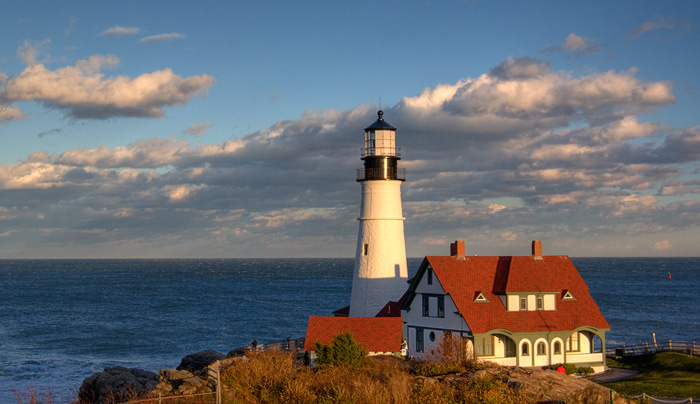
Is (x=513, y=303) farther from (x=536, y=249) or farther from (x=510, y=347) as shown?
(x=536, y=249)

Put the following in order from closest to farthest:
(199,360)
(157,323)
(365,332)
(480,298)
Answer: (365,332)
(480,298)
(199,360)
(157,323)

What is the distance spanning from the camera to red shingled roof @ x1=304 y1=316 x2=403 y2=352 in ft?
108

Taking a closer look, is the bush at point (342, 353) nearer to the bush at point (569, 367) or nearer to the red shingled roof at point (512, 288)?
the red shingled roof at point (512, 288)

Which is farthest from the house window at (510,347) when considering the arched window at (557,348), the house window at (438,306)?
the house window at (438,306)

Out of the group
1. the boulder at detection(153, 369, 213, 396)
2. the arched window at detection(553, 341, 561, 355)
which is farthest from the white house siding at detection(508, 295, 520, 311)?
the boulder at detection(153, 369, 213, 396)

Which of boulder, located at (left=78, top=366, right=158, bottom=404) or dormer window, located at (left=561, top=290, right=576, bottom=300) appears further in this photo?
dormer window, located at (left=561, top=290, right=576, bottom=300)

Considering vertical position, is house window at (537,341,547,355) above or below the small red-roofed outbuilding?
below

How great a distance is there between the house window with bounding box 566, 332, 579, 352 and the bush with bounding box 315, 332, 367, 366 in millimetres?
12214

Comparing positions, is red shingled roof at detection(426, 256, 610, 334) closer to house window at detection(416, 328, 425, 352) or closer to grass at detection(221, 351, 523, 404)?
house window at detection(416, 328, 425, 352)

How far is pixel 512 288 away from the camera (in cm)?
3553

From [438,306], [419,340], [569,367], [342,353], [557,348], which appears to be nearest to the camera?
[342,353]

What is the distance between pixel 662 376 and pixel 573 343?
4.31 m

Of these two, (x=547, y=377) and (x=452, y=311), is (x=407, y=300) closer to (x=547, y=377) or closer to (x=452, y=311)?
(x=452, y=311)

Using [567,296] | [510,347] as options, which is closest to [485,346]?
[510,347]
